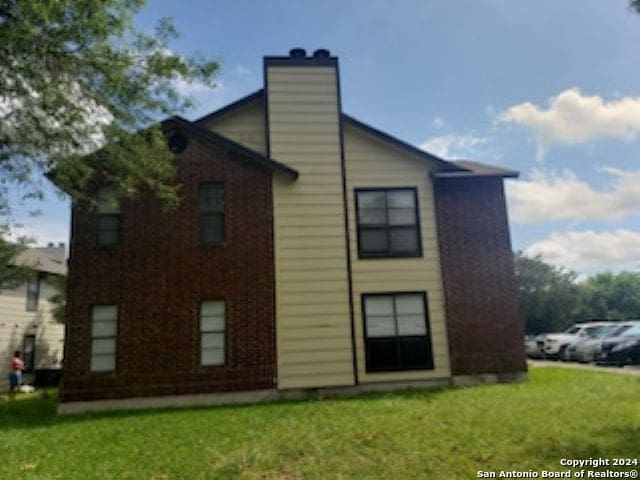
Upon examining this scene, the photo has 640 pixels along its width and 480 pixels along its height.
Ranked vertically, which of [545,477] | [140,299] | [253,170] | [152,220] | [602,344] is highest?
[253,170]

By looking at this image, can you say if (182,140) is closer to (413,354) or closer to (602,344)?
(413,354)

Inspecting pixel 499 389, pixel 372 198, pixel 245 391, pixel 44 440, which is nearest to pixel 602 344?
pixel 499 389

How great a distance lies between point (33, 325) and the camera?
30.2 m

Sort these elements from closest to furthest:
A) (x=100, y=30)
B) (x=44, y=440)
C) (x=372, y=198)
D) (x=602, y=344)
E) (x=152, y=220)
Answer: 1. (x=100, y=30)
2. (x=44, y=440)
3. (x=152, y=220)
4. (x=372, y=198)
5. (x=602, y=344)

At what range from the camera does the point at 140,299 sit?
14094 mm

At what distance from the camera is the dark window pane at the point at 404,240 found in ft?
50.9

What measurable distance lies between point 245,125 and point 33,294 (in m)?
21.1

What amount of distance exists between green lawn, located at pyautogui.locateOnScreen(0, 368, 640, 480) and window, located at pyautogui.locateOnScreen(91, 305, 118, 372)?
1576 mm

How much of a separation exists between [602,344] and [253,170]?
1601 centimetres

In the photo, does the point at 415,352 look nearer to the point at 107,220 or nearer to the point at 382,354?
the point at 382,354

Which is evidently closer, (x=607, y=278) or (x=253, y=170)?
(x=253, y=170)

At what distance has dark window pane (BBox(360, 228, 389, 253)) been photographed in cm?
1543

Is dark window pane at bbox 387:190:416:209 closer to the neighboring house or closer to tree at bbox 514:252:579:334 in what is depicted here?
the neighboring house

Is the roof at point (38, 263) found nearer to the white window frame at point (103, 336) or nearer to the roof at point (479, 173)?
the white window frame at point (103, 336)
